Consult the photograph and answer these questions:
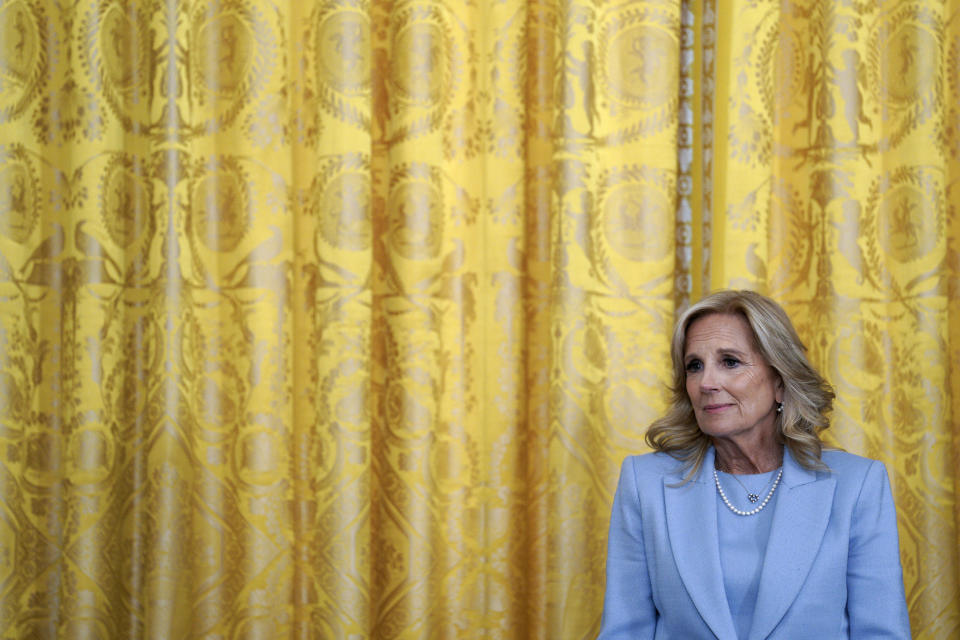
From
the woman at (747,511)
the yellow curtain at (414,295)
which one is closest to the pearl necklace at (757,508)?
the woman at (747,511)

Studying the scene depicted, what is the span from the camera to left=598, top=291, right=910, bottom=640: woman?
1.88 metres

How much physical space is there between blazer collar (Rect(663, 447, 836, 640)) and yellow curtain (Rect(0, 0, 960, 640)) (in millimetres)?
541

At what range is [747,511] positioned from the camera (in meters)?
2.03

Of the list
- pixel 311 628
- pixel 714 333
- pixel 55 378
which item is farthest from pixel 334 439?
pixel 714 333

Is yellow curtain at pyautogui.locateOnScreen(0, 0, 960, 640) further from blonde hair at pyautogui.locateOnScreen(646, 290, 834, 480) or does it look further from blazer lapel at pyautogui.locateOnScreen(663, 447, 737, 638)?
blazer lapel at pyautogui.locateOnScreen(663, 447, 737, 638)

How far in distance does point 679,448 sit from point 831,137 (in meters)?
1.01

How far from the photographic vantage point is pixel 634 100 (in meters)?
2.56

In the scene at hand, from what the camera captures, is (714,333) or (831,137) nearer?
(714,333)

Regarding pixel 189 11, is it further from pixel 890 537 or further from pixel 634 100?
pixel 890 537

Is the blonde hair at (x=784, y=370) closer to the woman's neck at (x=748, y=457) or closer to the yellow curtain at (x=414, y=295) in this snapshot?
the woman's neck at (x=748, y=457)

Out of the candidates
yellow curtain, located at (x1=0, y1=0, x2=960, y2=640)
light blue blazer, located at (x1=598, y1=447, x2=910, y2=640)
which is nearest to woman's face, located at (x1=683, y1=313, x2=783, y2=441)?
light blue blazer, located at (x1=598, y1=447, x2=910, y2=640)

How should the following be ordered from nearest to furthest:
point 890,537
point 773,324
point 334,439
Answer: point 890,537 → point 773,324 → point 334,439

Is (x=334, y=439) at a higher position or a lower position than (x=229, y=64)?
lower

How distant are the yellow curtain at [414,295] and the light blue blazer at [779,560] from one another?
49 cm
